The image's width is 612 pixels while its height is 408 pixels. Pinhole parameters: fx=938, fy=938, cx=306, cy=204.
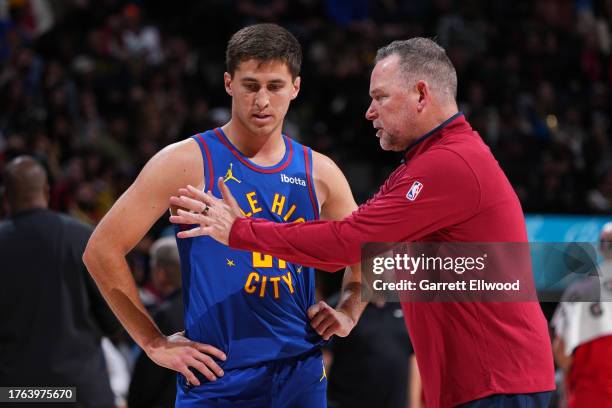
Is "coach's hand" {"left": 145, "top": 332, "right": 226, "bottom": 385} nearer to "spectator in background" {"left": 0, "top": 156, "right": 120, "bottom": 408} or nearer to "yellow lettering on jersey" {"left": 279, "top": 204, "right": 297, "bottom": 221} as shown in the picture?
"yellow lettering on jersey" {"left": 279, "top": 204, "right": 297, "bottom": 221}

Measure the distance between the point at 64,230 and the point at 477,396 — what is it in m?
2.83

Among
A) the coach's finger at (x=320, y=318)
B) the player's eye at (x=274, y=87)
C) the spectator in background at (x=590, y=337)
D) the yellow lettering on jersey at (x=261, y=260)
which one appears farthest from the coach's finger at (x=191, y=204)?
the spectator in background at (x=590, y=337)

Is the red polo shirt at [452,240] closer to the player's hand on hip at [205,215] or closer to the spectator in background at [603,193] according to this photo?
the player's hand on hip at [205,215]

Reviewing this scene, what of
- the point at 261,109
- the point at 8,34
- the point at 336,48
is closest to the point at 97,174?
the point at 8,34

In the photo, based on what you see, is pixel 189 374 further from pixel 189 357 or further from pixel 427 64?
pixel 427 64

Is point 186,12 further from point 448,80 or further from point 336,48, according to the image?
point 448,80

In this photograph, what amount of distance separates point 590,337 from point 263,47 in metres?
2.68

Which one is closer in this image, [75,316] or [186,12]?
[75,316]

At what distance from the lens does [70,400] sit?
5.29 meters

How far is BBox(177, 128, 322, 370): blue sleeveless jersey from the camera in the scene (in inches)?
152

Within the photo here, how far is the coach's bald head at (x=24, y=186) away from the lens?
5.41 m

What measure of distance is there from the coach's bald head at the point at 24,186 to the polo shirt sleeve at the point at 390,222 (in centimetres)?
227

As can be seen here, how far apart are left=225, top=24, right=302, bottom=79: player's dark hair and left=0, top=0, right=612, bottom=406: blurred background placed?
5.75 metres

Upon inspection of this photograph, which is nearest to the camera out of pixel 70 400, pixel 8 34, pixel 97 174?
pixel 70 400
